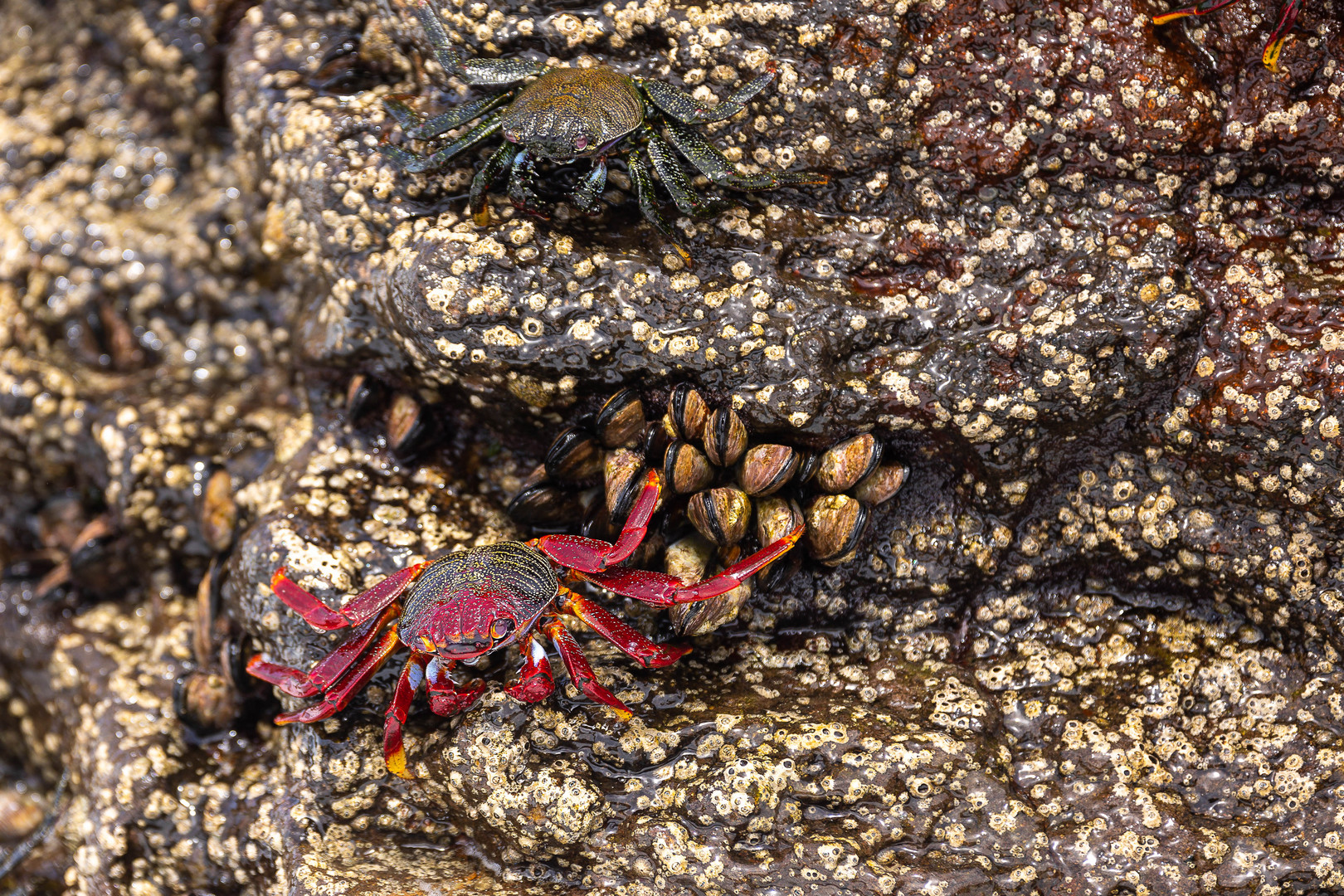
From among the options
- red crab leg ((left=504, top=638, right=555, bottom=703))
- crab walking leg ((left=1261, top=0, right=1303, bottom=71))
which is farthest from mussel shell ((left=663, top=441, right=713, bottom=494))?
crab walking leg ((left=1261, top=0, right=1303, bottom=71))

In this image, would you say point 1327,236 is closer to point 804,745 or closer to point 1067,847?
point 1067,847

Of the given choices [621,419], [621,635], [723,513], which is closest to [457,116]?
[621,419]

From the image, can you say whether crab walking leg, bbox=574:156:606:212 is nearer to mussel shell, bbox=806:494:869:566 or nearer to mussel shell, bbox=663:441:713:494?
mussel shell, bbox=663:441:713:494

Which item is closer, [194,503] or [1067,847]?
[1067,847]

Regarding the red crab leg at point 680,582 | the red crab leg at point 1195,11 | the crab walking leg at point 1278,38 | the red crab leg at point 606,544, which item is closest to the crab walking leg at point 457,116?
→ the red crab leg at point 606,544

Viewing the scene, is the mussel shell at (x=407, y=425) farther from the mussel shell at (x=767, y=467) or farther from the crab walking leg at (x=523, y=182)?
the mussel shell at (x=767, y=467)

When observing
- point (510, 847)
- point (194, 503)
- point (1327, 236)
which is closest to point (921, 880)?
point (510, 847)
